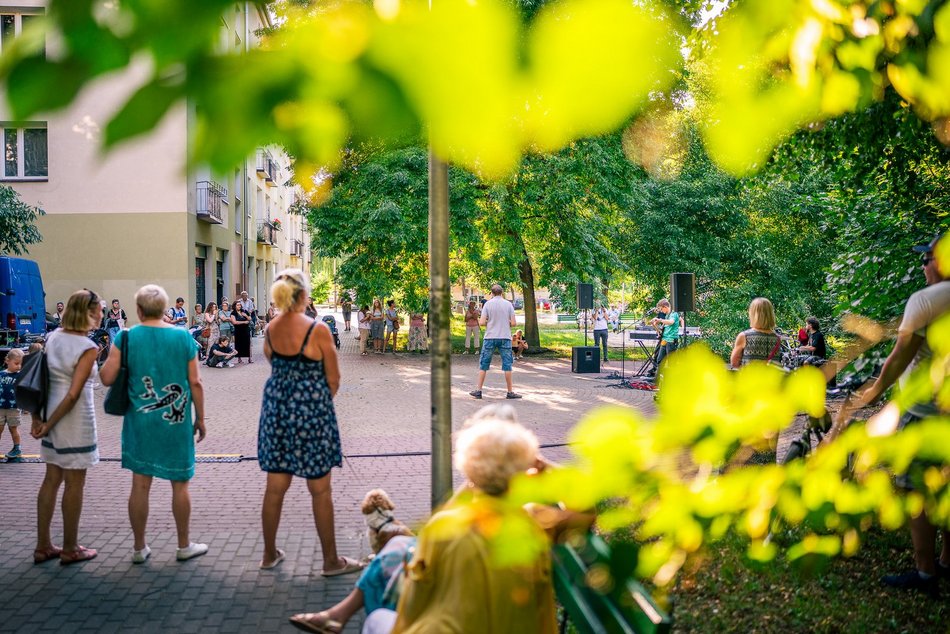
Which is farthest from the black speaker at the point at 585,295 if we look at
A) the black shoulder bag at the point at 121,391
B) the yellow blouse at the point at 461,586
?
the yellow blouse at the point at 461,586

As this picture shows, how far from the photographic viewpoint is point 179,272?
2327cm

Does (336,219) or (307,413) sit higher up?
(336,219)

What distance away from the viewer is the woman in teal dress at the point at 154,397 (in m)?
4.86

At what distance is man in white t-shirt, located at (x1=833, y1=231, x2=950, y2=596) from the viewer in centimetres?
298

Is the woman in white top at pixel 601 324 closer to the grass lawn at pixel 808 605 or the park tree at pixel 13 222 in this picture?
the park tree at pixel 13 222

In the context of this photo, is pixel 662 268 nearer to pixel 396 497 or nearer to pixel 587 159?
pixel 587 159

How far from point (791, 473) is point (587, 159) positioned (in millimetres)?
20300

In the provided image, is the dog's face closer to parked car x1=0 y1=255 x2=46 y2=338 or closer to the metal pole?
the metal pole

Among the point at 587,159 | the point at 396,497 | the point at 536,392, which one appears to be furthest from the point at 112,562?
the point at 587,159

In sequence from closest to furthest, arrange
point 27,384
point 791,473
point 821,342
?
point 791,473 < point 27,384 < point 821,342

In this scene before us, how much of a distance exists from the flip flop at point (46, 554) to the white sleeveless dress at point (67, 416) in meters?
0.67

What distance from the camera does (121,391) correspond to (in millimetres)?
4848

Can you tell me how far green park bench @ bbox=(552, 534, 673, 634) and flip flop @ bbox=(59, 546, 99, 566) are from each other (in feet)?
12.8

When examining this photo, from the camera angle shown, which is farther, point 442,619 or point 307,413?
point 307,413
